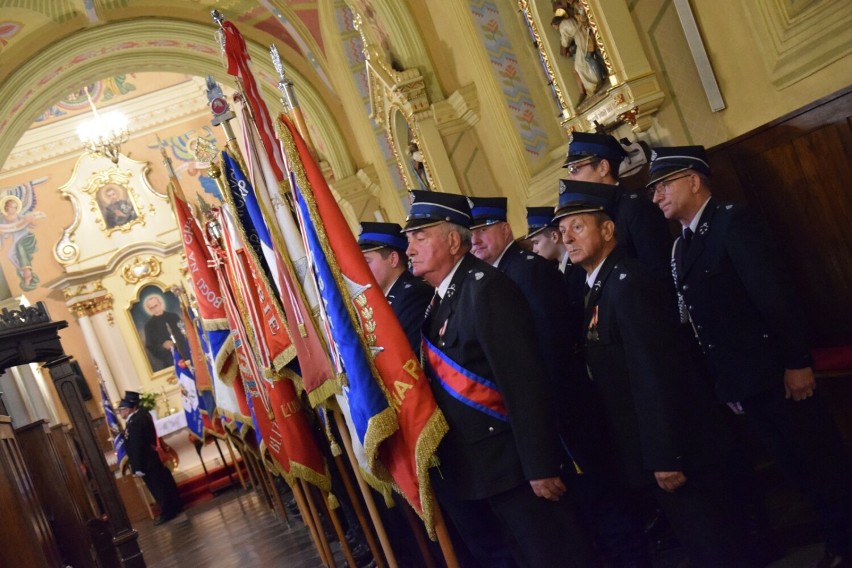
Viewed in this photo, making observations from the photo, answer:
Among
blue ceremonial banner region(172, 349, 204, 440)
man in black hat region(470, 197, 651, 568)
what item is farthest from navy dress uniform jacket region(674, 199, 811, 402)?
blue ceremonial banner region(172, 349, 204, 440)

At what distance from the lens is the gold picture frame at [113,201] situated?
58.6 feet

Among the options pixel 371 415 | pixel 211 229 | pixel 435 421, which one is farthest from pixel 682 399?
pixel 211 229

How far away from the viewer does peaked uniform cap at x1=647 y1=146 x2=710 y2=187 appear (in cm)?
326

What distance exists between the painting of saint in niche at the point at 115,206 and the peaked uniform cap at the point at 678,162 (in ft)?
53.5

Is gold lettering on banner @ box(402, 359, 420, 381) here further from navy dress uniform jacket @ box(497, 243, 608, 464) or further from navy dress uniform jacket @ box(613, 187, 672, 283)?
navy dress uniform jacket @ box(613, 187, 672, 283)

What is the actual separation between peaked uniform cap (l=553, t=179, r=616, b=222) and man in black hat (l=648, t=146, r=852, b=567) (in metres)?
0.25

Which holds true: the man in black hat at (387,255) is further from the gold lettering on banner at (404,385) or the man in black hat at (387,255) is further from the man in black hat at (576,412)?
the gold lettering on banner at (404,385)

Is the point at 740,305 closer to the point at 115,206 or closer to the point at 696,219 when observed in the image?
the point at 696,219

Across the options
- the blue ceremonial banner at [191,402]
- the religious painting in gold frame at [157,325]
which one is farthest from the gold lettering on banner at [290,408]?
the religious painting in gold frame at [157,325]

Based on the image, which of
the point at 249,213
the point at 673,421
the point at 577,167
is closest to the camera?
the point at 673,421

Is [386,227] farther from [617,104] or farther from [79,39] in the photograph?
[79,39]

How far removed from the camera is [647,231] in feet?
12.4

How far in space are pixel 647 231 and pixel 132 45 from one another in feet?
33.7

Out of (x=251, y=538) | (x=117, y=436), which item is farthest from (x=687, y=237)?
(x=117, y=436)
